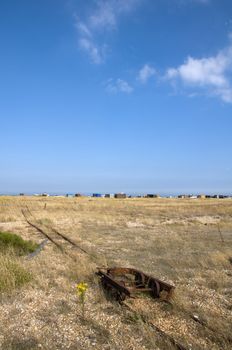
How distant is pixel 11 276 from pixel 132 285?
2.91 m

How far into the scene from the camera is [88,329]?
6.25 m

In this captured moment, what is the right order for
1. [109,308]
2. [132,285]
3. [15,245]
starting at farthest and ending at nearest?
[15,245] → [132,285] → [109,308]

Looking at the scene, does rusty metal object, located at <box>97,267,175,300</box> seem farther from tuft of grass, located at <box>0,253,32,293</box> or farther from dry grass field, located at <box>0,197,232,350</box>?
tuft of grass, located at <box>0,253,32,293</box>

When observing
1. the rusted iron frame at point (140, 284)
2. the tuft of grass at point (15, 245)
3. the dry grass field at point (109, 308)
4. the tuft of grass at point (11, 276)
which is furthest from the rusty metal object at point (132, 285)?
the tuft of grass at point (15, 245)

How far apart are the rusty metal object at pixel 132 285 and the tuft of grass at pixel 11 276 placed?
189 centimetres

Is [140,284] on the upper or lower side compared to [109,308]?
upper

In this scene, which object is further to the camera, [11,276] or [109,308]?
[11,276]

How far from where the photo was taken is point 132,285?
849cm

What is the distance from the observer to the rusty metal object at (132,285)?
762 cm

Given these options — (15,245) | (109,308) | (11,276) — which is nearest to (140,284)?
(109,308)

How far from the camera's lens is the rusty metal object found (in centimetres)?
762

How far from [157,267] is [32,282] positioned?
4.29m

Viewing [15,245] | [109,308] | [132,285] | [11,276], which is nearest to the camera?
[109,308]

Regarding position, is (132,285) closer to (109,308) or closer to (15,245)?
(109,308)
